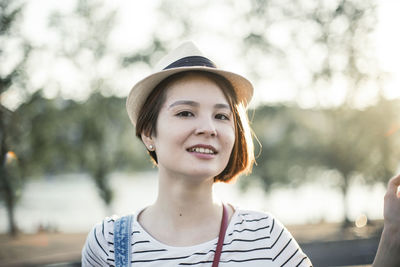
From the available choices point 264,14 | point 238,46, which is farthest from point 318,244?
point 264,14

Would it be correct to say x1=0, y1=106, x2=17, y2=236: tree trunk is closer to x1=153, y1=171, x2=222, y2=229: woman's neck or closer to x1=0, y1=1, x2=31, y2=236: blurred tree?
x1=0, y1=1, x2=31, y2=236: blurred tree

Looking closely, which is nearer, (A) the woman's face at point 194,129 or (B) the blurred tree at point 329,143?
(A) the woman's face at point 194,129

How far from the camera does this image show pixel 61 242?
42.8 feet

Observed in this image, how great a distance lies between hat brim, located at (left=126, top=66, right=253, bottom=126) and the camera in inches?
79.9

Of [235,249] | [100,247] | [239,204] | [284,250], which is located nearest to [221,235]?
[235,249]

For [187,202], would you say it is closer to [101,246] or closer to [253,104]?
[101,246]

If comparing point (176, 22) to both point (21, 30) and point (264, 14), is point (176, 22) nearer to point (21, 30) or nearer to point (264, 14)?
point (264, 14)

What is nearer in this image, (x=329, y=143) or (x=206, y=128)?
(x=206, y=128)

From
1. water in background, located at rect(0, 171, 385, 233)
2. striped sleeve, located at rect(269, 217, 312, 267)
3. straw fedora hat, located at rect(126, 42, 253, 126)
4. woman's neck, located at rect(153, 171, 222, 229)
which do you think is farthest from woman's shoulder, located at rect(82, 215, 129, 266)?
water in background, located at rect(0, 171, 385, 233)

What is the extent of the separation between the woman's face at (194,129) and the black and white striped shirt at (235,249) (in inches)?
12.8

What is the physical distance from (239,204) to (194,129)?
14.9m

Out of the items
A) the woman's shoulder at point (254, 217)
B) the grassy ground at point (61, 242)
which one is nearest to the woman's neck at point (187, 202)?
the woman's shoulder at point (254, 217)

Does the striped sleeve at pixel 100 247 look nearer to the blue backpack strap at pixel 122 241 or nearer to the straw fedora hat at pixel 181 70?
the blue backpack strap at pixel 122 241

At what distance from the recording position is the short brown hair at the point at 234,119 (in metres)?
2.09
